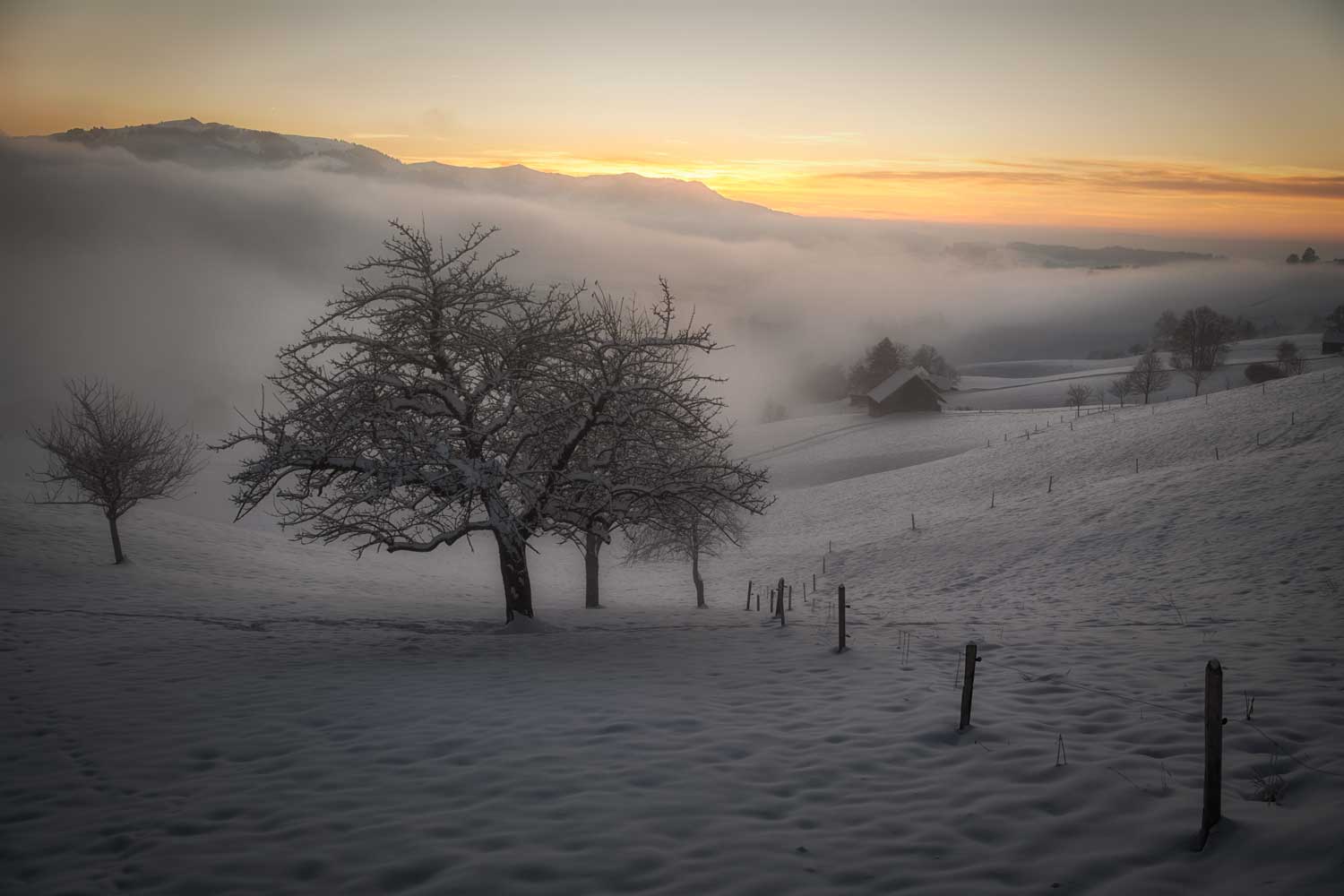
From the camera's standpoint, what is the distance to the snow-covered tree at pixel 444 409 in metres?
13.6

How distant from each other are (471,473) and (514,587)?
4.47 metres

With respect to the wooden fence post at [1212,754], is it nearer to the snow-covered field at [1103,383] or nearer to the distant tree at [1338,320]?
the snow-covered field at [1103,383]

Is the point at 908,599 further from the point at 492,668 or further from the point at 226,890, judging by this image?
the point at 226,890

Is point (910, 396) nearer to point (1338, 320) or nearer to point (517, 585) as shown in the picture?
point (517, 585)

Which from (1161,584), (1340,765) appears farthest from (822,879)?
(1161,584)

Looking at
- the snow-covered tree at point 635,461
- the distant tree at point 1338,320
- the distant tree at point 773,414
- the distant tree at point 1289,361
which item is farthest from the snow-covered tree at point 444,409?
the distant tree at point 1338,320

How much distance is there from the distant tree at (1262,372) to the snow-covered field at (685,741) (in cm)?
9059

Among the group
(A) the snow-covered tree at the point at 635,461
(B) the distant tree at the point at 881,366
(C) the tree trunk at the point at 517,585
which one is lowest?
(C) the tree trunk at the point at 517,585

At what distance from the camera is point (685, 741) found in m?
7.97

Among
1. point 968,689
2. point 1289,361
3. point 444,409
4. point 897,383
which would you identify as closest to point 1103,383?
point 1289,361

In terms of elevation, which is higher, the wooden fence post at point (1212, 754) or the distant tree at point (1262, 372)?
the distant tree at point (1262, 372)

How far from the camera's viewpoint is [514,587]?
16.6m

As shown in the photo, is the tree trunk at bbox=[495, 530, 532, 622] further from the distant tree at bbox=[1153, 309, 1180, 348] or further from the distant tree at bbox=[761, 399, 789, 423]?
the distant tree at bbox=[1153, 309, 1180, 348]

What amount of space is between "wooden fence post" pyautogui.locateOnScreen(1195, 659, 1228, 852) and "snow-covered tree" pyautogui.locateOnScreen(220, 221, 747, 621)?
9.48m
